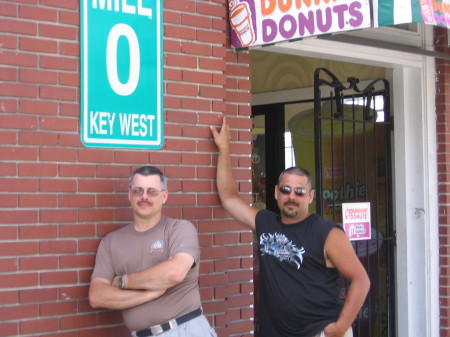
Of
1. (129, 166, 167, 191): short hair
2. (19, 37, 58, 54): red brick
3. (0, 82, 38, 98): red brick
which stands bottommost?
(129, 166, 167, 191): short hair

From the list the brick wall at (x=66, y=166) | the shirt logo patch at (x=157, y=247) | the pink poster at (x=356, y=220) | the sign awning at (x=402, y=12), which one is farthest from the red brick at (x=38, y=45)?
the pink poster at (x=356, y=220)

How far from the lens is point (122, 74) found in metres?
4.04

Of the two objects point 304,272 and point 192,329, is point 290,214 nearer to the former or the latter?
point 304,272

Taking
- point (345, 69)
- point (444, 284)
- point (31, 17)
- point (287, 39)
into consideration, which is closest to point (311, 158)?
point (345, 69)

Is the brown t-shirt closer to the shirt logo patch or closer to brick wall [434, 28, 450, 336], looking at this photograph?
the shirt logo patch

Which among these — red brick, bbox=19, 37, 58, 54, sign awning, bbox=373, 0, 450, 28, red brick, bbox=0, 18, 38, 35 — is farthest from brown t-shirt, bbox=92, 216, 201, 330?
sign awning, bbox=373, 0, 450, 28

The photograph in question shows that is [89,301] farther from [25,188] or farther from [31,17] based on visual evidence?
[31,17]

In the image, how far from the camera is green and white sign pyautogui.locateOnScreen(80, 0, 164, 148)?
3.92 meters

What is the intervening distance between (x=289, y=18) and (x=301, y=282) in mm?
1685

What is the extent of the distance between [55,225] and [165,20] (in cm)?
141

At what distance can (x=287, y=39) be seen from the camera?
14.7 feet

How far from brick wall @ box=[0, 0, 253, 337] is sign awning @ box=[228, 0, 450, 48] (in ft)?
1.10

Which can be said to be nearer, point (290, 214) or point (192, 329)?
point (192, 329)

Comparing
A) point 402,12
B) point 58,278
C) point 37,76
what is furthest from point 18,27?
point 402,12
